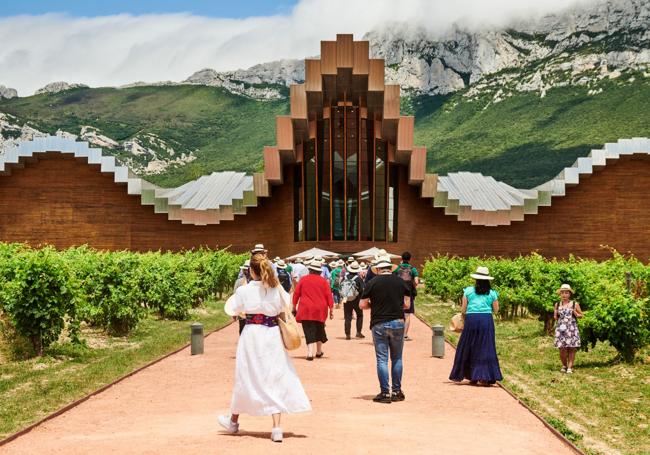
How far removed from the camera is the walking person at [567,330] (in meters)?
15.4

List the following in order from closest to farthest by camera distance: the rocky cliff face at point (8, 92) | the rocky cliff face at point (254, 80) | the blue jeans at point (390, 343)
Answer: the blue jeans at point (390, 343) → the rocky cliff face at point (254, 80) → the rocky cliff face at point (8, 92)

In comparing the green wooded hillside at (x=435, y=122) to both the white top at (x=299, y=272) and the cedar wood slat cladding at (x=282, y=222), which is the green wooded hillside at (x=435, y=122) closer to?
the cedar wood slat cladding at (x=282, y=222)

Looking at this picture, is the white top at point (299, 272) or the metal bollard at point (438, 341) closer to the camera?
the metal bollard at point (438, 341)

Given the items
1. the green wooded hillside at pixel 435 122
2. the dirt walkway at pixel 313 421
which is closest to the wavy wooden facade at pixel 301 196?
the green wooded hillside at pixel 435 122

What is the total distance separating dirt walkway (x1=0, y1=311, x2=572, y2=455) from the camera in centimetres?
877

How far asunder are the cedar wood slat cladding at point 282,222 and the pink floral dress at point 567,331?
36737mm

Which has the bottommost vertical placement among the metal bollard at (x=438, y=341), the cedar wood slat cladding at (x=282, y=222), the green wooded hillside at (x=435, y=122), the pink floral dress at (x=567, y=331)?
the metal bollard at (x=438, y=341)

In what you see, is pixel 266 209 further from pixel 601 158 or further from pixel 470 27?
pixel 470 27

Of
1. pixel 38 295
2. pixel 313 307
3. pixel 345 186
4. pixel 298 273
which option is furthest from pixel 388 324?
pixel 345 186

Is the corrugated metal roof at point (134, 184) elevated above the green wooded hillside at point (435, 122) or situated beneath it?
situated beneath

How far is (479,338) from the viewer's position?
540 inches

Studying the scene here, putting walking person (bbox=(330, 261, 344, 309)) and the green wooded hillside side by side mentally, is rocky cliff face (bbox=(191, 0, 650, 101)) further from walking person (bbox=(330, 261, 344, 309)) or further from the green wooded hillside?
walking person (bbox=(330, 261, 344, 309))

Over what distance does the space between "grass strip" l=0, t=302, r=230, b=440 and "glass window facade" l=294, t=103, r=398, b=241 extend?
1198 inches

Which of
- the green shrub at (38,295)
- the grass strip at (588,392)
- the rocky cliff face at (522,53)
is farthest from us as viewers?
the rocky cliff face at (522,53)
